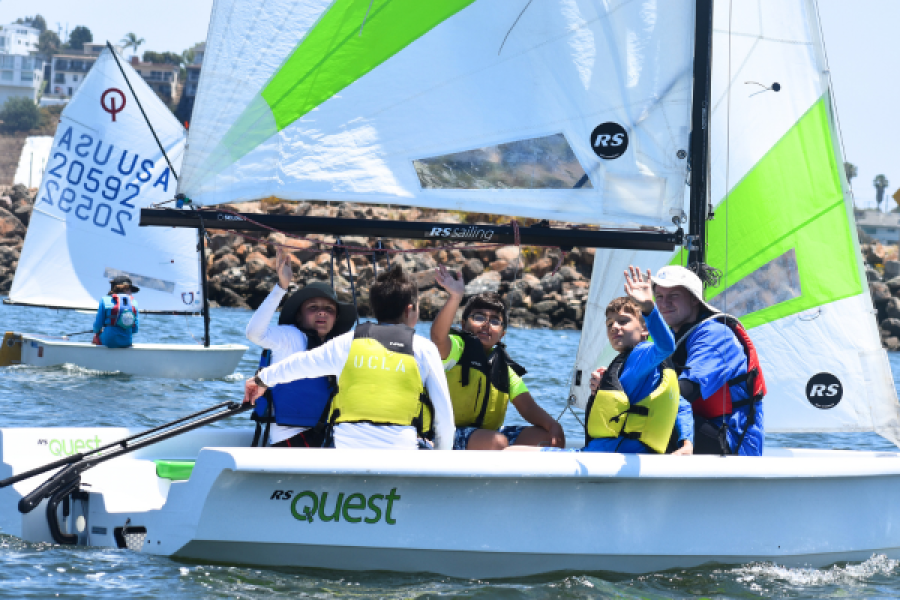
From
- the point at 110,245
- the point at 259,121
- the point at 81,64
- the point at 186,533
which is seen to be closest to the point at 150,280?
the point at 110,245

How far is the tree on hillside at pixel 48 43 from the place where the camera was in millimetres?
124438

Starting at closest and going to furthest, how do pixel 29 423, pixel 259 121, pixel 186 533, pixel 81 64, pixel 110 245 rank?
pixel 186 533 → pixel 259 121 → pixel 29 423 → pixel 110 245 → pixel 81 64

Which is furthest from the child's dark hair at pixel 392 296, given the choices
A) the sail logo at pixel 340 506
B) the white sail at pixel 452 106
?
the white sail at pixel 452 106

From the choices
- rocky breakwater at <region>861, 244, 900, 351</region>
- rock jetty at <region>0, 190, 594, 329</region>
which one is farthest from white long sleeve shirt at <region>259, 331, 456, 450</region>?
rocky breakwater at <region>861, 244, 900, 351</region>

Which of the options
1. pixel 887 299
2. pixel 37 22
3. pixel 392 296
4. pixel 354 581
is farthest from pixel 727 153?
pixel 37 22

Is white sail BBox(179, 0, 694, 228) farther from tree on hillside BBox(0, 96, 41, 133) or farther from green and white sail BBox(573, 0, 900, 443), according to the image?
tree on hillside BBox(0, 96, 41, 133)

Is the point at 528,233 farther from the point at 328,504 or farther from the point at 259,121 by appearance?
the point at 328,504

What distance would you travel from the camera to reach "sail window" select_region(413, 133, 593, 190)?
4.88 m

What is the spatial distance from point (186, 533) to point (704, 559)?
2.06 metres

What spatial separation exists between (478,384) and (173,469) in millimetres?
1428

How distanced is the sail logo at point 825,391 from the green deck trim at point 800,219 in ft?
1.24

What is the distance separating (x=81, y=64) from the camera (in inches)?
4021

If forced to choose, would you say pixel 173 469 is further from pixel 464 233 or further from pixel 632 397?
pixel 632 397

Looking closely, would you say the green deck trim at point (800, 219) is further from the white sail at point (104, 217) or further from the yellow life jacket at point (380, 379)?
the white sail at point (104, 217)
